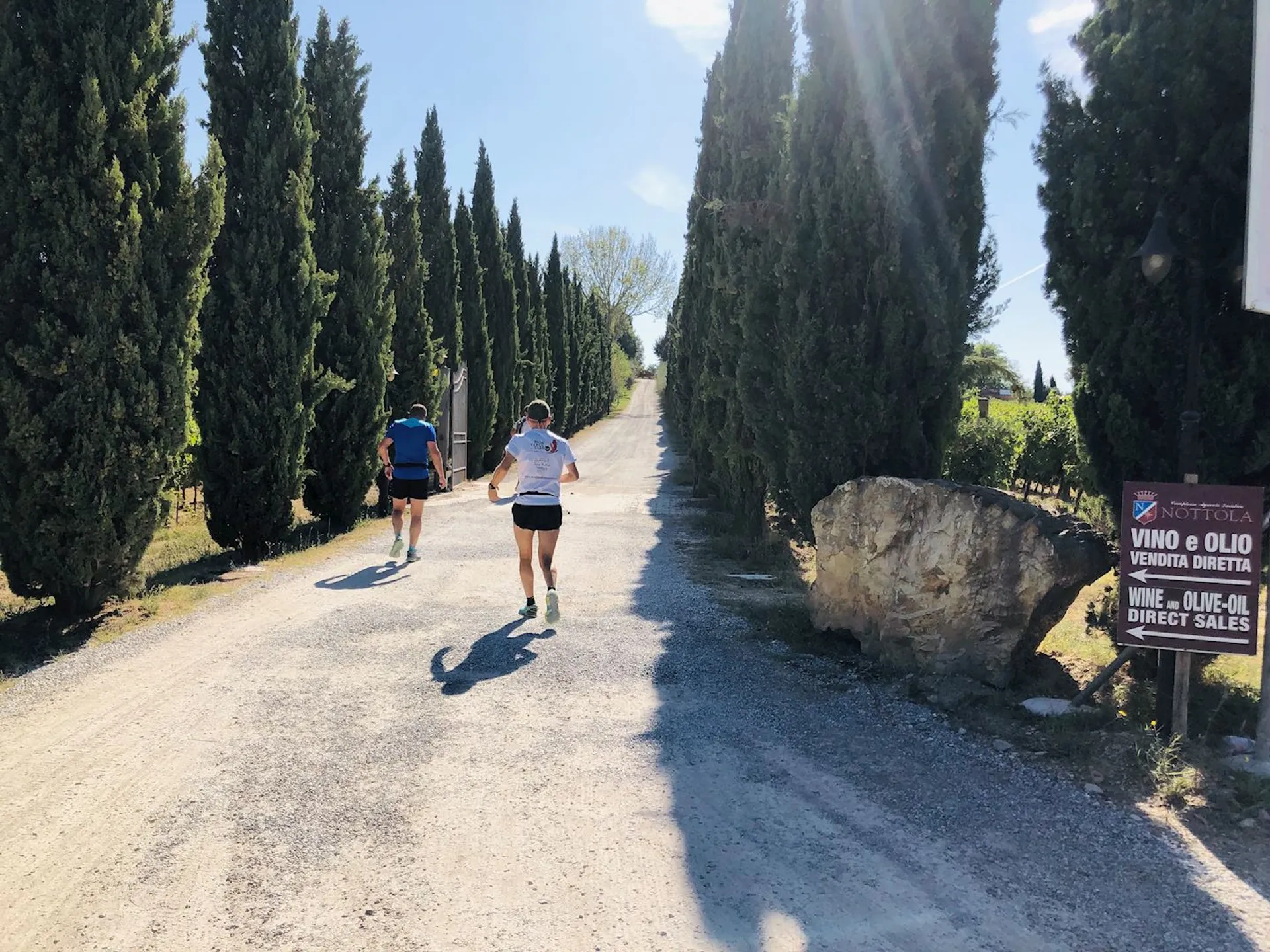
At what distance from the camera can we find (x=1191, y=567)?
3881mm

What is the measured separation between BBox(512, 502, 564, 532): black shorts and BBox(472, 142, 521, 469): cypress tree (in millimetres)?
16348

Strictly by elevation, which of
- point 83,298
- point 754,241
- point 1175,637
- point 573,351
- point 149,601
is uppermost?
point 573,351

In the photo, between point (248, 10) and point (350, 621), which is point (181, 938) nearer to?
point (350, 621)

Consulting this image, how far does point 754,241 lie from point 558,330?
90.5 ft

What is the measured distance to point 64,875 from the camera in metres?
2.80

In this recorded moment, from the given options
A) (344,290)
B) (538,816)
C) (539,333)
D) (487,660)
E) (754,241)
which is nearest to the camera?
(538,816)

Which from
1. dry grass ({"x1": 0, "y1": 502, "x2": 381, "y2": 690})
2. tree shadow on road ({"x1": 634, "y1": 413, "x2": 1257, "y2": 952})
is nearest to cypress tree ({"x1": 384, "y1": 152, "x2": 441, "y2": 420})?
dry grass ({"x1": 0, "y1": 502, "x2": 381, "y2": 690})

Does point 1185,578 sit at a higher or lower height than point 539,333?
lower

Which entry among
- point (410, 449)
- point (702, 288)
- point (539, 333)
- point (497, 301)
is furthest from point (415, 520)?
point (539, 333)

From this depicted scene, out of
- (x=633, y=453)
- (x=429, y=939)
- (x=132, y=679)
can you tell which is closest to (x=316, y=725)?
(x=132, y=679)

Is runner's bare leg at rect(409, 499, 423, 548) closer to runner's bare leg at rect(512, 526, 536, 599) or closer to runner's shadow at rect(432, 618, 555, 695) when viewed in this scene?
runner's bare leg at rect(512, 526, 536, 599)

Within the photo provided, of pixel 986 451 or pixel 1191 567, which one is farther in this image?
pixel 986 451

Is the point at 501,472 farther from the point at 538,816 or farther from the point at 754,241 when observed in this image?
the point at 754,241

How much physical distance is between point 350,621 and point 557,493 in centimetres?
187
